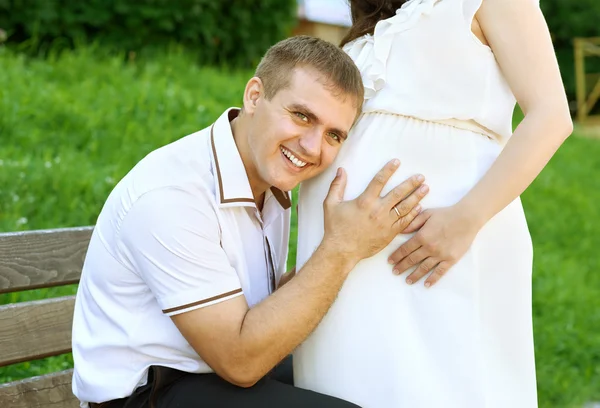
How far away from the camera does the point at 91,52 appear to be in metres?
6.89

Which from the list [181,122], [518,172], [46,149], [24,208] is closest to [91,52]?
[181,122]

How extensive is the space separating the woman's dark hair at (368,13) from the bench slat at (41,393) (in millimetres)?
1419

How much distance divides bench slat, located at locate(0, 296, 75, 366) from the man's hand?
42.5 inches

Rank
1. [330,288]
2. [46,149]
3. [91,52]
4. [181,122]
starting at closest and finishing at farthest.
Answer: [330,288]
[46,149]
[181,122]
[91,52]

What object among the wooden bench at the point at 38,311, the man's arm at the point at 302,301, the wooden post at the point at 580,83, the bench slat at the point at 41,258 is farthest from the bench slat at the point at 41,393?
the wooden post at the point at 580,83

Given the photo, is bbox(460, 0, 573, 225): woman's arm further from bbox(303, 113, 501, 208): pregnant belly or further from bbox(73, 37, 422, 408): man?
bbox(73, 37, 422, 408): man

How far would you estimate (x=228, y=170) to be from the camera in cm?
229

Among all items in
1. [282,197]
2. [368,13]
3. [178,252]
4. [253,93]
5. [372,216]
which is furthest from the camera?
[368,13]

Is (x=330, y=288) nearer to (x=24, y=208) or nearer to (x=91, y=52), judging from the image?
(x=24, y=208)

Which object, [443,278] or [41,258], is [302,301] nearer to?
[443,278]

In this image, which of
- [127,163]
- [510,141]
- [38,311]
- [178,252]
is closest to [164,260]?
[178,252]

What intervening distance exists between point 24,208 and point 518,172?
268 cm

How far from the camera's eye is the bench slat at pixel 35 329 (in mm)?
2656

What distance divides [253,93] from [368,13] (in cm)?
54
